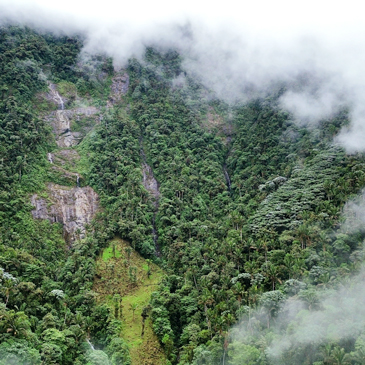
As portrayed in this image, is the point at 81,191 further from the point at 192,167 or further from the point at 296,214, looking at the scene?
the point at 296,214

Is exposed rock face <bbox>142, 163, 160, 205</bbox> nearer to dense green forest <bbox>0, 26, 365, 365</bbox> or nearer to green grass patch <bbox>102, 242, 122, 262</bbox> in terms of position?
dense green forest <bbox>0, 26, 365, 365</bbox>

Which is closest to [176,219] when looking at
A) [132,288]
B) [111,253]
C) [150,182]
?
[111,253]

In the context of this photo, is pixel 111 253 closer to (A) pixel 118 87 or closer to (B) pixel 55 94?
(B) pixel 55 94

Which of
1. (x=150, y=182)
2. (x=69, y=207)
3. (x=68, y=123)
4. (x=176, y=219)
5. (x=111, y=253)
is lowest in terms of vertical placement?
(x=111, y=253)

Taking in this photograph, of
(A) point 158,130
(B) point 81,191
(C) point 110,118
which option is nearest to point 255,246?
(B) point 81,191

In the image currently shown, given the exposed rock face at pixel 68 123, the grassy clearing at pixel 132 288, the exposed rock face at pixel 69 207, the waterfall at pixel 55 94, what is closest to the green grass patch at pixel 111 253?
the grassy clearing at pixel 132 288
